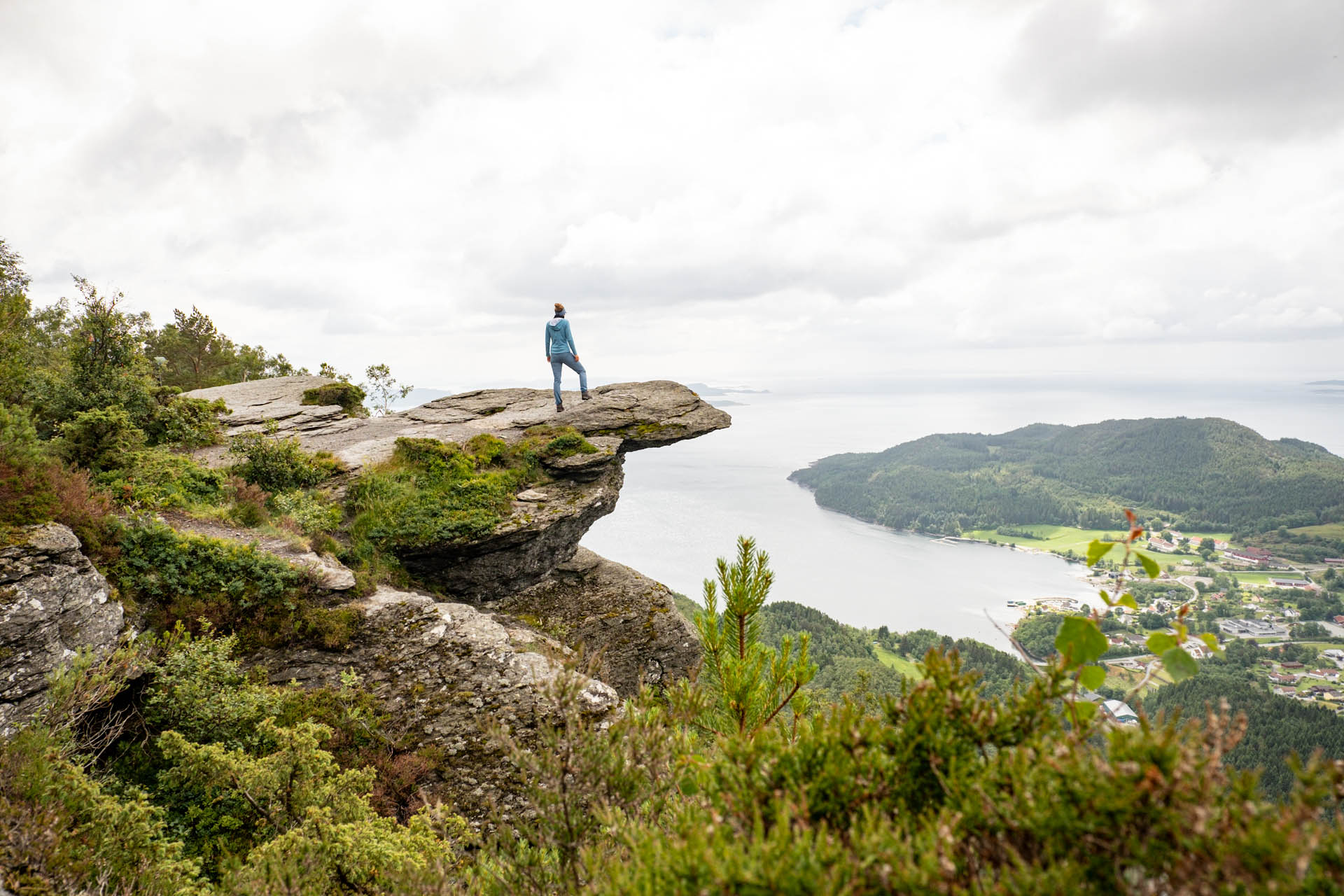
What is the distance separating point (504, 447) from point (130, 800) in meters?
9.71

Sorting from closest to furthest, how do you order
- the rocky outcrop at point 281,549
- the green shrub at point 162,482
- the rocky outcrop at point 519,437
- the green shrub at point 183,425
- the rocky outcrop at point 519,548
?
the rocky outcrop at point 281,549 → the green shrub at point 162,482 → the rocky outcrop at point 519,548 → the green shrub at point 183,425 → the rocky outcrop at point 519,437

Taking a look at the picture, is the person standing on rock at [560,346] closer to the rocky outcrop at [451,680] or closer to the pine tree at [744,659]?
the rocky outcrop at [451,680]

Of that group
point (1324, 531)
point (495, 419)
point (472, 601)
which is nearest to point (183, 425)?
point (495, 419)

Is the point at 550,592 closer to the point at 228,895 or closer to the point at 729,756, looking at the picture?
the point at 228,895

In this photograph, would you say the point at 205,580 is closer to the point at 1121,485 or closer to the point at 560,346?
the point at 560,346

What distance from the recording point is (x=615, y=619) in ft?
46.3

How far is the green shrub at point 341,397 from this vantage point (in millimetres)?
18844

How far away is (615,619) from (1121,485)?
181872mm

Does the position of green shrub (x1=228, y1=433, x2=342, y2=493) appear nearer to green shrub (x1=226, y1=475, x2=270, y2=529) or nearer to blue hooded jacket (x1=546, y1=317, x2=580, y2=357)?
green shrub (x1=226, y1=475, x2=270, y2=529)

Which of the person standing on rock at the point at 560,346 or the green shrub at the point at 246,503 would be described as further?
the person standing on rock at the point at 560,346

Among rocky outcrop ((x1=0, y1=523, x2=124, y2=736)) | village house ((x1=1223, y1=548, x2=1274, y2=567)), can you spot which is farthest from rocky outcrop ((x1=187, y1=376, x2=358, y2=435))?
village house ((x1=1223, y1=548, x2=1274, y2=567))

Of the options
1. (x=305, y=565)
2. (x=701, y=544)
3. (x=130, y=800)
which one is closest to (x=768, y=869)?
(x=130, y=800)

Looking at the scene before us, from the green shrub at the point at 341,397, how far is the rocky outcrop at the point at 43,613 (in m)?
12.3

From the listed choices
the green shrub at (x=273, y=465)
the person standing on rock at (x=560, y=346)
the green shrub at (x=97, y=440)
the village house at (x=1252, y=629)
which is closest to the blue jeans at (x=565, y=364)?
the person standing on rock at (x=560, y=346)
